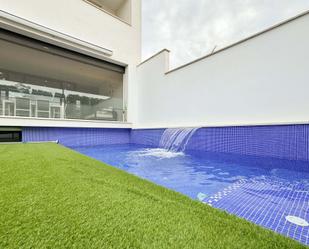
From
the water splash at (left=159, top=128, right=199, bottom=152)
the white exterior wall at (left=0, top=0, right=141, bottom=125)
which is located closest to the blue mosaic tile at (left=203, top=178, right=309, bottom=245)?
the water splash at (left=159, top=128, right=199, bottom=152)

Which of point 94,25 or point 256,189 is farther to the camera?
point 94,25

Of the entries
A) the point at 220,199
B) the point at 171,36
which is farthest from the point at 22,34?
the point at 220,199

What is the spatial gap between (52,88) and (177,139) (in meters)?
4.27

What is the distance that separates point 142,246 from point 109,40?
7.59 metres

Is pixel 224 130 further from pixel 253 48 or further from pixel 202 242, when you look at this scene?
pixel 202 242

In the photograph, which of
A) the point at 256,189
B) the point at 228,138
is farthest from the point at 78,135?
the point at 256,189

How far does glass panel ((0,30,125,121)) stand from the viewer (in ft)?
16.4

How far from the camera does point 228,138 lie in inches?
158

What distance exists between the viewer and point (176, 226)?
750 mm

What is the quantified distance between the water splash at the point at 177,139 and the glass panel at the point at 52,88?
104 inches

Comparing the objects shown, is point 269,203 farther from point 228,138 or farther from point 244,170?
point 228,138

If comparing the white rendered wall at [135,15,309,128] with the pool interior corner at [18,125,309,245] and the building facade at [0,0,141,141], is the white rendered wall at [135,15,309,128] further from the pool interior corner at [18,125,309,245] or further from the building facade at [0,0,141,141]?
the building facade at [0,0,141,141]

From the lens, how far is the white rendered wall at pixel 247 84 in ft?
11.0

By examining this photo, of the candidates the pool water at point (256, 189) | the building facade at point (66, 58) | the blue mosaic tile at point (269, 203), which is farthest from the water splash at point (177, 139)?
the blue mosaic tile at point (269, 203)
